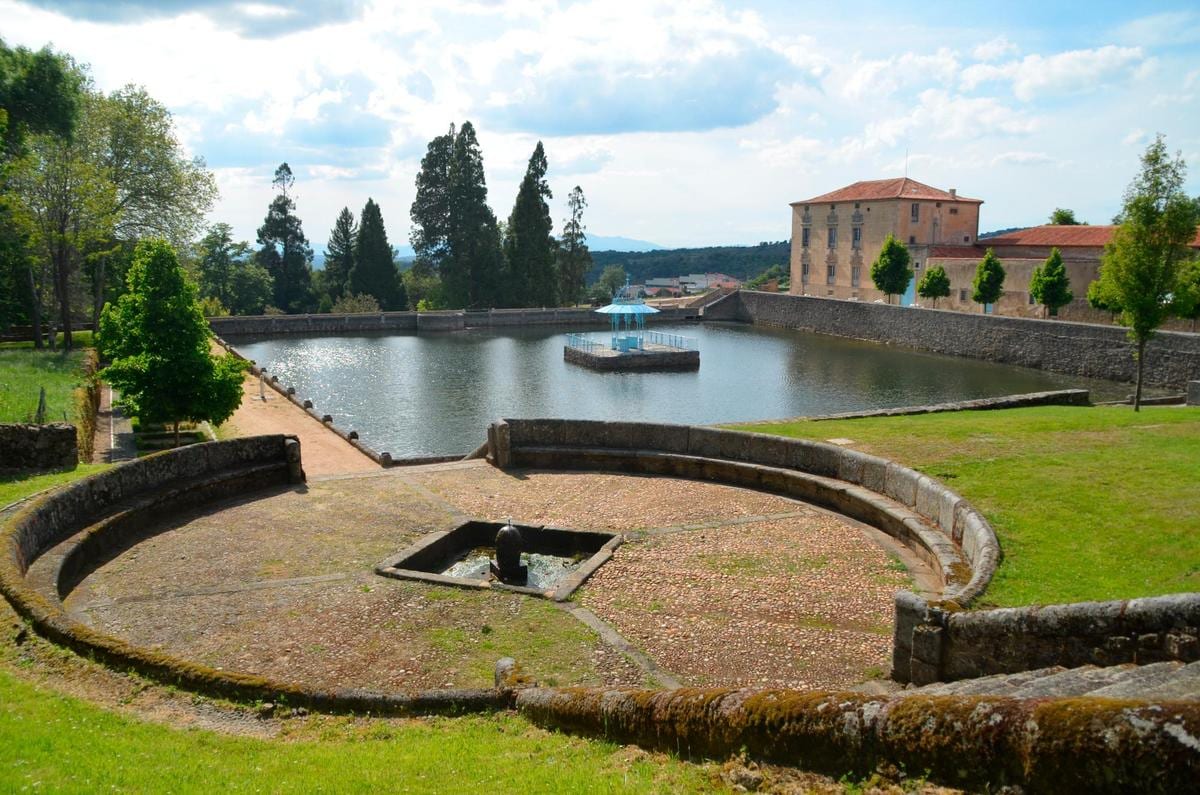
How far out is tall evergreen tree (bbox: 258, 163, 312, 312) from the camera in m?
78.7

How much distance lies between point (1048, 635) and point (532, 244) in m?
65.5

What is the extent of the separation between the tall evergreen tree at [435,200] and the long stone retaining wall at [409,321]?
37.1 ft

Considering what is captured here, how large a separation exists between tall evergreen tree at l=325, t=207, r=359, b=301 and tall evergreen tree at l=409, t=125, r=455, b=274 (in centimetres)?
637

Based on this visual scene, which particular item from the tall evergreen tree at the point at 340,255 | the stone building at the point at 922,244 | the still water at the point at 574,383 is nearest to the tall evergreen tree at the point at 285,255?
the tall evergreen tree at the point at 340,255

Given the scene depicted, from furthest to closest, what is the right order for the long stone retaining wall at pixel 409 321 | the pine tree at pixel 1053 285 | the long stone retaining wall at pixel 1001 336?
the long stone retaining wall at pixel 409 321 < the pine tree at pixel 1053 285 < the long stone retaining wall at pixel 1001 336

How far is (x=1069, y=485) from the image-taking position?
12883 mm

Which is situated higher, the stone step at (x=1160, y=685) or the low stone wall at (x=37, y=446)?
the stone step at (x=1160, y=685)

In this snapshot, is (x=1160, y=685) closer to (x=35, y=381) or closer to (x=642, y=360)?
(x=35, y=381)

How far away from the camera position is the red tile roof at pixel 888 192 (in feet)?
212

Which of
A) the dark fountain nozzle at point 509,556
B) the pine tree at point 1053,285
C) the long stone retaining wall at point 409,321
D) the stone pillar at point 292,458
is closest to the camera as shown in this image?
the dark fountain nozzle at point 509,556

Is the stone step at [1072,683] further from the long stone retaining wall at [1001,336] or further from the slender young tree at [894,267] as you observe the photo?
the slender young tree at [894,267]

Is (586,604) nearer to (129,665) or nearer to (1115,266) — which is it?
(129,665)

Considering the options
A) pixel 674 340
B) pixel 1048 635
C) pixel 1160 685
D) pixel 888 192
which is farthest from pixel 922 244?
pixel 1160 685

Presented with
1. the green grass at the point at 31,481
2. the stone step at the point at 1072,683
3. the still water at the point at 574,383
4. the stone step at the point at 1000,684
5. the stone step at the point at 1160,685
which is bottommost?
the still water at the point at 574,383
